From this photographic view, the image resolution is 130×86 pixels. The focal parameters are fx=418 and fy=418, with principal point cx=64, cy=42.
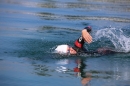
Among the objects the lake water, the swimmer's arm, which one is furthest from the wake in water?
the swimmer's arm

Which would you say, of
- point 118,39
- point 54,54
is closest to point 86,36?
point 54,54

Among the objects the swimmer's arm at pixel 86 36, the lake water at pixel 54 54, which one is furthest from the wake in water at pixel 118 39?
the swimmer's arm at pixel 86 36

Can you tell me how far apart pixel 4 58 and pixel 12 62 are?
0.77 meters

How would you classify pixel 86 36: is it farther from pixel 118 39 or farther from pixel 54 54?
Answer: pixel 118 39

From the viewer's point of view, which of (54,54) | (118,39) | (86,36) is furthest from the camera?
(118,39)

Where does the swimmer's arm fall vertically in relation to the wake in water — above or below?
above

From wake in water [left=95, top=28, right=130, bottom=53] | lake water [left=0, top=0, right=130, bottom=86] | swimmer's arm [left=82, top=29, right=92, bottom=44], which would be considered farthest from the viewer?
wake in water [left=95, top=28, right=130, bottom=53]

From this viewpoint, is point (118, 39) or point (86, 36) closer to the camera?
point (86, 36)

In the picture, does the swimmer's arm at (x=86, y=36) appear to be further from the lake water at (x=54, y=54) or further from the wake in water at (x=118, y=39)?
the wake in water at (x=118, y=39)

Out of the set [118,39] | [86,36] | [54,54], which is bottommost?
[54,54]

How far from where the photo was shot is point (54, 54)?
1572cm

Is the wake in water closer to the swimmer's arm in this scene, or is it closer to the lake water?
the lake water

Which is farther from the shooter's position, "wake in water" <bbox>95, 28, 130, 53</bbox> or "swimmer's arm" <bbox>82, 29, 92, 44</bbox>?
"wake in water" <bbox>95, 28, 130, 53</bbox>

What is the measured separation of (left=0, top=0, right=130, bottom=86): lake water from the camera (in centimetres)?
1221
